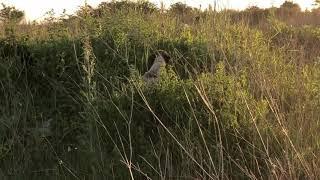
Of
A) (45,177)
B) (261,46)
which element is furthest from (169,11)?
(45,177)

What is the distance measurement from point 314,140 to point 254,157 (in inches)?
19.6

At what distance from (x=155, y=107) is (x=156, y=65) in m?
1.12

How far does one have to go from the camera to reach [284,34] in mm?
8836

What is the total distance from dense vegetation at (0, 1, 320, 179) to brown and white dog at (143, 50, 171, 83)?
12cm

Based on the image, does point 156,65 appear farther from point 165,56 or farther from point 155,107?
point 155,107

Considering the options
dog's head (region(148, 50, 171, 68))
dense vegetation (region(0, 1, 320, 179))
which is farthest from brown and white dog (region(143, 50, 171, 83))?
dense vegetation (region(0, 1, 320, 179))

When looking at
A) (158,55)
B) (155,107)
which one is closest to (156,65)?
(158,55)

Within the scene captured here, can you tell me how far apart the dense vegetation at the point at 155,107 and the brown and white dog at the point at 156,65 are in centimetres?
12

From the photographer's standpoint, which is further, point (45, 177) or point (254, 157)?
point (45, 177)

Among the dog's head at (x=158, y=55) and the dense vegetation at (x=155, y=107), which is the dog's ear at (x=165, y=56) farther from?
the dense vegetation at (x=155, y=107)

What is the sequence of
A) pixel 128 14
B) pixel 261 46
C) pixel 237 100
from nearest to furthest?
1. pixel 237 100
2. pixel 261 46
3. pixel 128 14

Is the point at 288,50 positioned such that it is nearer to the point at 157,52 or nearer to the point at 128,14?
the point at 157,52

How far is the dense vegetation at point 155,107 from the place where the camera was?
3.79 m

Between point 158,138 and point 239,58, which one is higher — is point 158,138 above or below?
below
